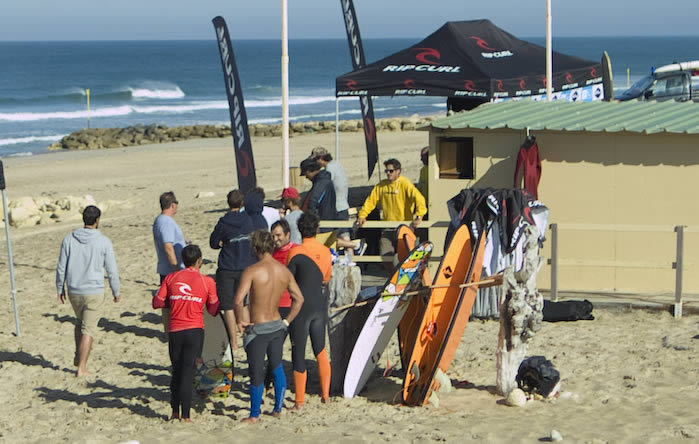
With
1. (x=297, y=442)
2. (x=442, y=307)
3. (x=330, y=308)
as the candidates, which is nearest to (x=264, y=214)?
(x=330, y=308)

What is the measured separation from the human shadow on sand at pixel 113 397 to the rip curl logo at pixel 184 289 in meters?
1.25

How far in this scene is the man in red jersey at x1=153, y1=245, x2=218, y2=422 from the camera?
753 cm

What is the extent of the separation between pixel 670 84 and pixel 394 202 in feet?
47.5

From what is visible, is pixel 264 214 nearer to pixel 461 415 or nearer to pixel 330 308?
pixel 330 308

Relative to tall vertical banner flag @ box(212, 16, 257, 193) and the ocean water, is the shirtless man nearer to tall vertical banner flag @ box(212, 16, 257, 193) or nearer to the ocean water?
tall vertical banner flag @ box(212, 16, 257, 193)

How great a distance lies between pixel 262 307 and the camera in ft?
Answer: 24.4

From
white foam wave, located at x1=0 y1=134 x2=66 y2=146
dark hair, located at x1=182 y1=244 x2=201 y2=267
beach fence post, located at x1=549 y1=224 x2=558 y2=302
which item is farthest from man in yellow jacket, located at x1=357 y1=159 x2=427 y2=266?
white foam wave, located at x1=0 y1=134 x2=66 y2=146

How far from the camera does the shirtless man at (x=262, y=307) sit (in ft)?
24.3

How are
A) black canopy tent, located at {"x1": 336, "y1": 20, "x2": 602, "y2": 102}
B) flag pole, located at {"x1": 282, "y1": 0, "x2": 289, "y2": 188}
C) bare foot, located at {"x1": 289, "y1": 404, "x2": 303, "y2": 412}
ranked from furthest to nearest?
black canopy tent, located at {"x1": 336, "y1": 20, "x2": 602, "y2": 102}
flag pole, located at {"x1": 282, "y1": 0, "x2": 289, "y2": 188}
bare foot, located at {"x1": 289, "y1": 404, "x2": 303, "y2": 412}

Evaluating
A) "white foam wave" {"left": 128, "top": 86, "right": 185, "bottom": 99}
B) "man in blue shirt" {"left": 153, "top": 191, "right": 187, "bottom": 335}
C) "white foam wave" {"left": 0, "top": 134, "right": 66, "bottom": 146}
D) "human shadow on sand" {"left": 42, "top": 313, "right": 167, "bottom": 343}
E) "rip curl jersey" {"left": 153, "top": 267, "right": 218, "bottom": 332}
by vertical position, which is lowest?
"human shadow on sand" {"left": 42, "top": 313, "right": 167, "bottom": 343}

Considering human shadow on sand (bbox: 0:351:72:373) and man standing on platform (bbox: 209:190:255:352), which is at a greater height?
man standing on platform (bbox: 209:190:255:352)

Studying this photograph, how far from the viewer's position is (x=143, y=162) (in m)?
30.7

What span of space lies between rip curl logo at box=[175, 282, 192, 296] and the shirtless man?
16.3 inches

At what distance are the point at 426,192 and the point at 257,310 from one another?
15.9 feet
